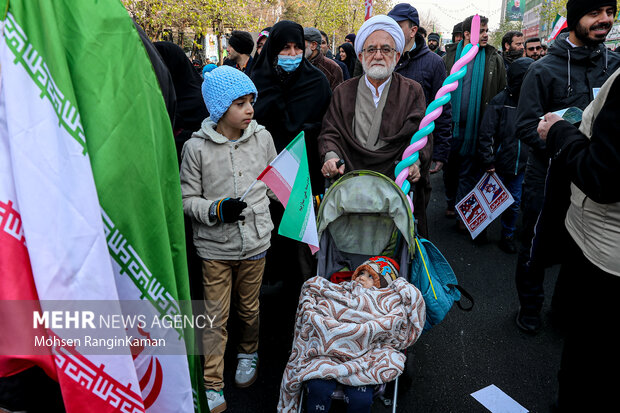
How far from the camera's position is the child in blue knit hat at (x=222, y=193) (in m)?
2.37

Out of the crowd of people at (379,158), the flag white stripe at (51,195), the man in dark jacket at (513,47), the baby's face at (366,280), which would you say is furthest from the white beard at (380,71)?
the man in dark jacket at (513,47)

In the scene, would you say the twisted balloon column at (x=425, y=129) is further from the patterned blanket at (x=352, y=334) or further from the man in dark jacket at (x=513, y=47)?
the man in dark jacket at (x=513, y=47)

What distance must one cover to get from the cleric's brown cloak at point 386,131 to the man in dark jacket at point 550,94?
0.78 metres

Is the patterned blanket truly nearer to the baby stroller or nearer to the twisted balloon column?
the baby stroller

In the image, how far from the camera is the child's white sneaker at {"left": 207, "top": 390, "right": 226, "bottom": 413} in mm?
2490

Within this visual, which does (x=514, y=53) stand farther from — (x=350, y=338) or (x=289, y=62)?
(x=350, y=338)

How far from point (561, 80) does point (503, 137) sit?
68.1 inches

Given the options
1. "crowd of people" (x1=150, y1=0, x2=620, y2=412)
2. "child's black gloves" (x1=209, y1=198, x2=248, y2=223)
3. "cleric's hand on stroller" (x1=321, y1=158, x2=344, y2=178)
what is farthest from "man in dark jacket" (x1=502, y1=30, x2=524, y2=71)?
"child's black gloves" (x1=209, y1=198, x2=248, y2=223)

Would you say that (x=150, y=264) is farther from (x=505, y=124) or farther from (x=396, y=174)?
(x=505, y=124)

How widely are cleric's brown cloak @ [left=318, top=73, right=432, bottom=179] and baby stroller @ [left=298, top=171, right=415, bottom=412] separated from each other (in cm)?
33

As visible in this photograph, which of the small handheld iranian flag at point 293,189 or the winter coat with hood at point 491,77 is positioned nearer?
the small handheld iranian flag at point 293,189

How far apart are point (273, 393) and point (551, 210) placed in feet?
6.57

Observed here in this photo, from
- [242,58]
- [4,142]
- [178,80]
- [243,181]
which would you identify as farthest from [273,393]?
[242,58]

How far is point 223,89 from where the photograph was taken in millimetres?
2340
